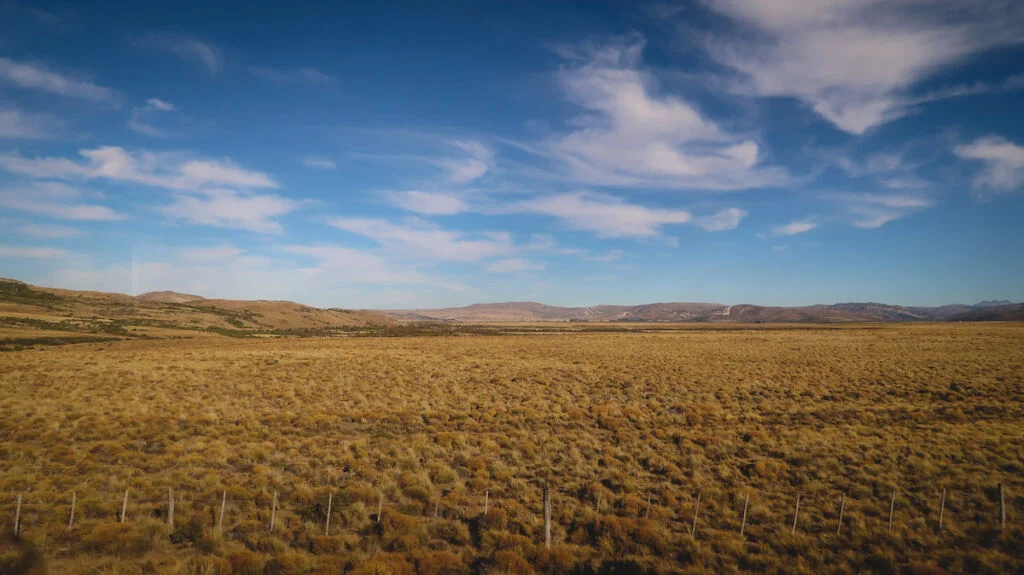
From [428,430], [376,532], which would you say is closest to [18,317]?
[428,430]

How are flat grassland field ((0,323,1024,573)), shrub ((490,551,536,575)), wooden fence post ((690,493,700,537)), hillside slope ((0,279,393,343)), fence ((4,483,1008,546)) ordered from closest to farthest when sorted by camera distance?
1. shrub ((490,551,536,575))
2. flat grassland field ((0,323,1024,573))
3. fence ((4,483,1008,546))
4. wooden fence post ((690,493,700,537))
5. hillside slope ((0,279,393,343))

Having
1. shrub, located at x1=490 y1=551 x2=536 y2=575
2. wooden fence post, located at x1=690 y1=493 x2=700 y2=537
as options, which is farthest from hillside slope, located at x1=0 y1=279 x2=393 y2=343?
wooden fence post, located at x1=690 y1=493 x2=700 y2=537

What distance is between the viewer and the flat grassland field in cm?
941

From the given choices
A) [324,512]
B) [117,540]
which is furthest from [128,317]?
[324,512]

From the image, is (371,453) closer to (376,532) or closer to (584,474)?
(376,532)

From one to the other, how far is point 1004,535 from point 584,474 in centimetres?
1007

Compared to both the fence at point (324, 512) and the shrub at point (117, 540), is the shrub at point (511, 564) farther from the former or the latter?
the shrub at point (117, 540)

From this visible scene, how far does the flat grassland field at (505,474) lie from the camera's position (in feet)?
30.9

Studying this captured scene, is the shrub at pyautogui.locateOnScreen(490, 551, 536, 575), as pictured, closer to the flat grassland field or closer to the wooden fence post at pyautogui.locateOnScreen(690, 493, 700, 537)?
the flat grassland field

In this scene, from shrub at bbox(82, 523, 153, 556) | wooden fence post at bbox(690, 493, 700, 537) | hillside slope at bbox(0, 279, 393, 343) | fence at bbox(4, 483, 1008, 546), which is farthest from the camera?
hillside slope at bbox(0, 279, 393, 343)

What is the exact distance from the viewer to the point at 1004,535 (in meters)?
10.0

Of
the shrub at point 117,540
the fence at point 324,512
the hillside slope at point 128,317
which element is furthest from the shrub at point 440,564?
the hillside slope at point 128,317

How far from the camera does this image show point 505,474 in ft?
46.2

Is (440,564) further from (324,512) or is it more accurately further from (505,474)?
(505,474)
